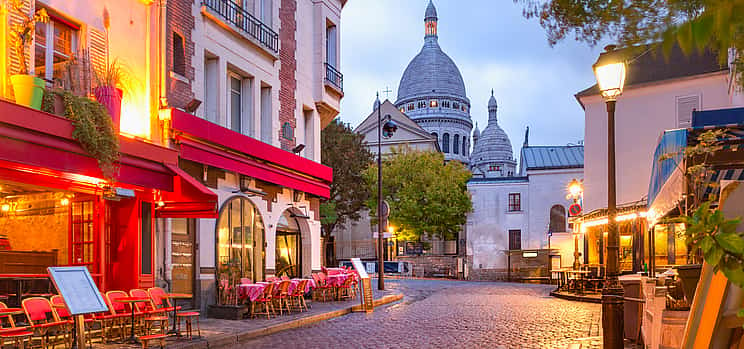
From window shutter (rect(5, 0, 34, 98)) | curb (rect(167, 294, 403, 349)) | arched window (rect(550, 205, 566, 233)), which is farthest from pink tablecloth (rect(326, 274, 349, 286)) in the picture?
arched window (rect(550, 205, 566, 233))

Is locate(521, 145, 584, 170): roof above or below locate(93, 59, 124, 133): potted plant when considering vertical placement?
above

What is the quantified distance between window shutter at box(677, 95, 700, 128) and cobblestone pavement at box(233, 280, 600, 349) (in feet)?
45.0

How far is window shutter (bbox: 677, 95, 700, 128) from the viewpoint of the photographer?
30.5 m

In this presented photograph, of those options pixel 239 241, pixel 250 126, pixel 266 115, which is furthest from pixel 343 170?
pixel 239 241

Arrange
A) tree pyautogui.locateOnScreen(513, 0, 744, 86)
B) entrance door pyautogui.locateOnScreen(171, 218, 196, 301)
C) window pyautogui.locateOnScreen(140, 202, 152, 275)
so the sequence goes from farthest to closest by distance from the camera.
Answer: entrance door pyautogui.locateOnScreen(171, 218, 196, 301), window pyautogui.locateOnScreen(140, 202, 152, 275), tree pyautogui.locateOnScreen(513, 0, 744, 86)

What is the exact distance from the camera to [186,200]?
13.6m

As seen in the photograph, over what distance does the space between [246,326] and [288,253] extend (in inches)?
323

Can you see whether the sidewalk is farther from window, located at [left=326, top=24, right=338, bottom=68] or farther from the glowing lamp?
window, located at [left=326, top=24, right=338, bottom=68]

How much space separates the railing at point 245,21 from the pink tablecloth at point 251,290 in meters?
6.45

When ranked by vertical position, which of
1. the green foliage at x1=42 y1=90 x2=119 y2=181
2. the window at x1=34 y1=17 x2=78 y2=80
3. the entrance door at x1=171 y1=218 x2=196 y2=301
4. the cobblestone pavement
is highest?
the window at x1=34 y1=17 x2=78 y2=80

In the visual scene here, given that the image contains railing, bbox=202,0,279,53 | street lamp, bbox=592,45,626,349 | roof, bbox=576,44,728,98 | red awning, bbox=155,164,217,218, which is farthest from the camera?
roof, bbox=576,44,728,98

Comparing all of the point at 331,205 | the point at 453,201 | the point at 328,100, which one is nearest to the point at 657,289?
the point at 328,100

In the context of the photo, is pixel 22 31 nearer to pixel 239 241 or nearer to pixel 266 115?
pixel 239 241

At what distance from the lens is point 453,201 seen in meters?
54.1
